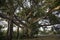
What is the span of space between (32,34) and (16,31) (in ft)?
4.39

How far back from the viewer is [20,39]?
11.7 m

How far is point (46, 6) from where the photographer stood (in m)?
9.50

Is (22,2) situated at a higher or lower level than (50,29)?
higher

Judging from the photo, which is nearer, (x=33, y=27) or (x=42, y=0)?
(x=42, y=0)

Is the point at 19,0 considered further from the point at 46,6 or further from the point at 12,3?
the point at 46,6

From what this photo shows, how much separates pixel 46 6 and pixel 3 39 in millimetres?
3250

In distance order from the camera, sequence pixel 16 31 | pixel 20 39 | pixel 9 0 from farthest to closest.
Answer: pixel 16 31
pixel 20 39
pixel 9 0

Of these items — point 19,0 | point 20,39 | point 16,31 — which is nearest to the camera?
point 19,0

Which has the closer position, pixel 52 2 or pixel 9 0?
pixel 9 0

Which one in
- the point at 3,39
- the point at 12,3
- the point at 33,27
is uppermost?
the point at 12,3

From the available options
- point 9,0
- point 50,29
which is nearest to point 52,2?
→ point 9,0

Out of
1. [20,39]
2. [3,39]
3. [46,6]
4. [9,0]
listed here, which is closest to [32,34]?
[20,39]

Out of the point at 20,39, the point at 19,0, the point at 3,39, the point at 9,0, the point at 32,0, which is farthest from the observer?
the point at 20,39

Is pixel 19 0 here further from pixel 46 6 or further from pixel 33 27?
pixel 33 27
